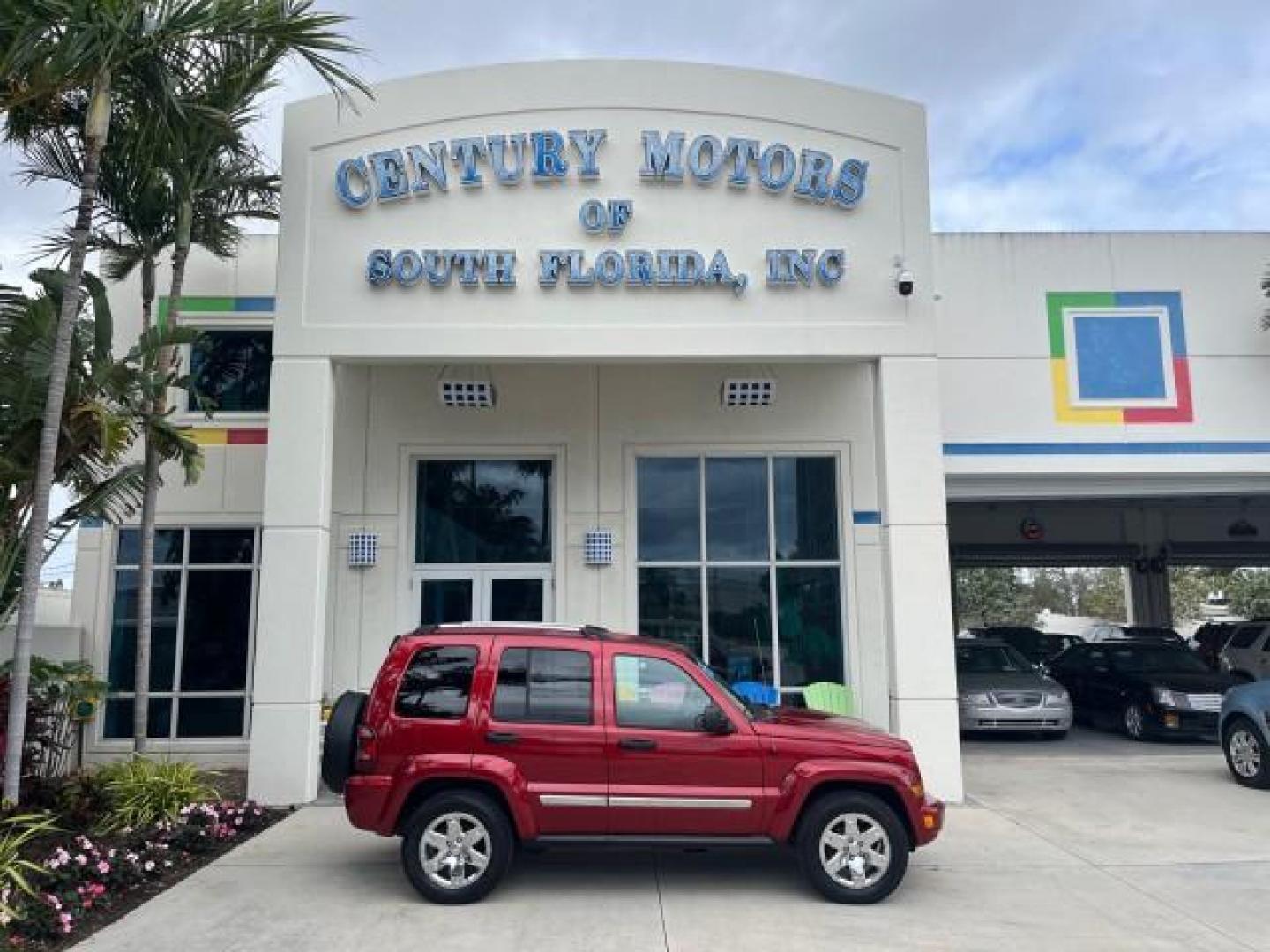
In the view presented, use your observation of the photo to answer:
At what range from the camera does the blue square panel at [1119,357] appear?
13672 mm

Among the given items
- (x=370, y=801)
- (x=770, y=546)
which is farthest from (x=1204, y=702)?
(x=370, y=801)

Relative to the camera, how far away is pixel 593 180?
1077 centimetres

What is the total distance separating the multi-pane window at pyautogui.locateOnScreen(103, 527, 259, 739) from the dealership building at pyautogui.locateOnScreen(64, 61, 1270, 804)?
0.04m

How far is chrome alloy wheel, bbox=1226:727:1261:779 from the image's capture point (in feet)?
34.9

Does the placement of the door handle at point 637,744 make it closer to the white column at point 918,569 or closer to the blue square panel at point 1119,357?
the white column at point 918,569

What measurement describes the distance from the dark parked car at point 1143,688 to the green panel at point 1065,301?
214 inches

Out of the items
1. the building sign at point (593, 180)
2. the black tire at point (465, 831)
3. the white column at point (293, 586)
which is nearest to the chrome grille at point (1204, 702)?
the building sign at point (593, 180)

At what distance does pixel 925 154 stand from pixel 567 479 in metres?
5.68

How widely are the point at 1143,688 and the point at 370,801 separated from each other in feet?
40.4

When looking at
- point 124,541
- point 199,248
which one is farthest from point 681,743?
point 199,248

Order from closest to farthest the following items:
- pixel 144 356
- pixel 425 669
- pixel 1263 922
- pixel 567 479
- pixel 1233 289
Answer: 1. pixel 1263 922
2. pixel 425 669
3. pixel 144 356
4. pixel 567 479
5. pixel 1233 289

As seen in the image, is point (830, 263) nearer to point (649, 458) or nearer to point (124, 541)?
point (649, 458)

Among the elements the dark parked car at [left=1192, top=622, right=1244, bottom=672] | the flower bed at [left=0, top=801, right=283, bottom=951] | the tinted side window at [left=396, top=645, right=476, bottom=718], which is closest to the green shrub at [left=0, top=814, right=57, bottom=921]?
the flower bed at [left=0, top=801, right=283, bottom=951]

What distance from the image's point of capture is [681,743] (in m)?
6.67
